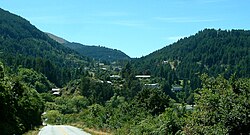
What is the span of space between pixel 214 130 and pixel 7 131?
9781 mm

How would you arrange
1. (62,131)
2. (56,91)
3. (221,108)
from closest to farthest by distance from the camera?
(221,108), (62,131), (56,91)

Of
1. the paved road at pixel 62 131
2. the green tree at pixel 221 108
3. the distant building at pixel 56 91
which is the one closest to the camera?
the green tree at pixel 221 108

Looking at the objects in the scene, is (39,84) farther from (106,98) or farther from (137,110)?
(137,110)

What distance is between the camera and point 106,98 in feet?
520

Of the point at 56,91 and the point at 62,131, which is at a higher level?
the point at 62,131

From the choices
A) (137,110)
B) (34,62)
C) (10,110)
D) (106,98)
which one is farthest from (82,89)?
(10,110)

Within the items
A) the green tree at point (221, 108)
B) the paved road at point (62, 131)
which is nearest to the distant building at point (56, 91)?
the paved road at point (62, 131)

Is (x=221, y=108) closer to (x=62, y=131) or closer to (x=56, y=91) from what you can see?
(x=62, y=131)

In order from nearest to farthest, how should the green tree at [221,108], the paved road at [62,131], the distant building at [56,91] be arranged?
the green tree at [221,108]
the paved road at [62,131]
the distant building at [56,91]

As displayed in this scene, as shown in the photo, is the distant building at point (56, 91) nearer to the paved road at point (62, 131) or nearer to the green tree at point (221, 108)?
the paved road at point (62, 131)

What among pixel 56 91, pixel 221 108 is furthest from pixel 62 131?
pixel 56 91

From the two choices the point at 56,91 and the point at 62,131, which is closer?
the point at 62,131

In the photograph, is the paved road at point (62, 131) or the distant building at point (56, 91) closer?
the paved road at point (62, 131)

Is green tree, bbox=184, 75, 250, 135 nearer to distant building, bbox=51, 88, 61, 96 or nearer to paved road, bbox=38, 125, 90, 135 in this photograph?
paved road, bbox=38, 125, 90, 135
